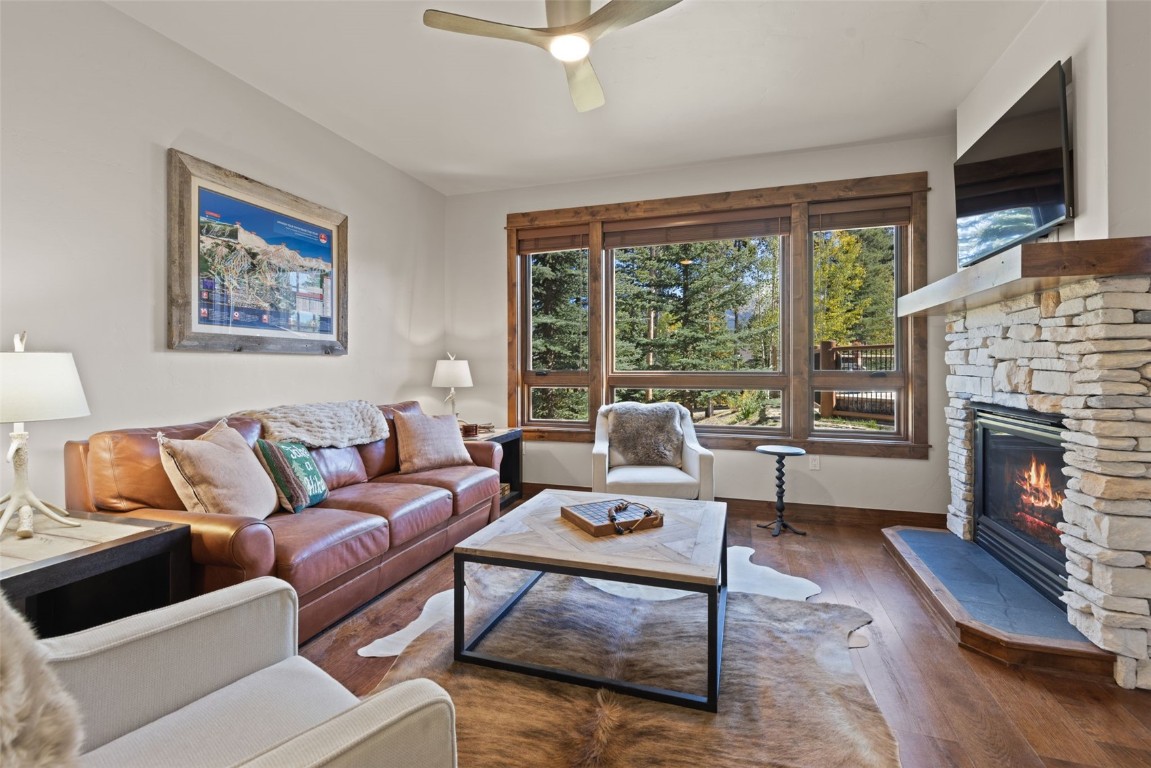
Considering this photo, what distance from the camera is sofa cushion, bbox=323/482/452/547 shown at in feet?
8.61

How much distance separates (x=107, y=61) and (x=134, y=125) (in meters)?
0.25

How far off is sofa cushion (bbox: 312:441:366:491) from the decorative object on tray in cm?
142

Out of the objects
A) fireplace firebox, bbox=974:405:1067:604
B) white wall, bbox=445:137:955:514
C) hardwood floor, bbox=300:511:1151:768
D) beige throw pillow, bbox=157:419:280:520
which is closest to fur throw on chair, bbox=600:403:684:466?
white wall, bbox=445:137:955:514

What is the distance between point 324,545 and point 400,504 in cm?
54

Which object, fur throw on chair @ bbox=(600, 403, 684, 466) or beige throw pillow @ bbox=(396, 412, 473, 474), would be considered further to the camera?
fur throw on chair @ bbox=(600, 403, 684, 466)

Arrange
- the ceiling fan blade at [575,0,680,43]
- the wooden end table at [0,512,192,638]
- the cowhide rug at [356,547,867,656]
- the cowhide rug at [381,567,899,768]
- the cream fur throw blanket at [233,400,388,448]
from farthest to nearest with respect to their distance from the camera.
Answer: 1. the cream fur throw blanket at [233,400,388,448]
2. the cowhide rug at [356,547,867,656]
3. the ceiling fan blade at [575,0,680,43]
4. the wooden end table at [0,512,192,638]
5. the cowhide rug at [381,567,899,768]

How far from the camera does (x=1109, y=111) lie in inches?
78.1

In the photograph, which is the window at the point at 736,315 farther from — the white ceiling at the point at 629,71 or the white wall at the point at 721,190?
the white ceiling at the point at 629,71

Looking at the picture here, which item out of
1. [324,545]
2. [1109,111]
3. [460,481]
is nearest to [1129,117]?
[1109,111]

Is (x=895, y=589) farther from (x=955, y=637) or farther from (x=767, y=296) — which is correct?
(x=767, y=296)

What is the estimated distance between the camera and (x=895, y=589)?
2.75 metres

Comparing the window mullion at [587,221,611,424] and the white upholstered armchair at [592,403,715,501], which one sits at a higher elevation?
the window mullion at [587,221,611,424]

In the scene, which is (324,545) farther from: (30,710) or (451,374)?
(451,374)

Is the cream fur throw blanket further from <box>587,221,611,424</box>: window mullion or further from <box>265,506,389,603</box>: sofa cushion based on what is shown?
<box>587,221,611,424</box>: window mullion
